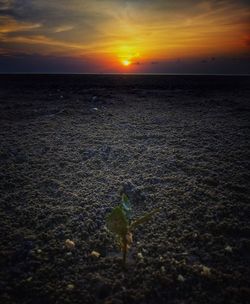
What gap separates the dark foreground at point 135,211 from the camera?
203 cm

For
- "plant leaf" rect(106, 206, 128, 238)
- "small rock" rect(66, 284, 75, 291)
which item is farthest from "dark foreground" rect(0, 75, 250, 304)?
"plant leaf" rect(106, 206, 128, 238)

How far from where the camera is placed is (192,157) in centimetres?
439

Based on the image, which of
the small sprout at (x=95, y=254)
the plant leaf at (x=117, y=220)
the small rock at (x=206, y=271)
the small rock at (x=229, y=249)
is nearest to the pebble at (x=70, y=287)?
the small sprout at (x=95, y=254)

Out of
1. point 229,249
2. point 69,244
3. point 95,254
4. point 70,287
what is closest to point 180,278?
point 229,249

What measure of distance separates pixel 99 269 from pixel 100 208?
0.90m

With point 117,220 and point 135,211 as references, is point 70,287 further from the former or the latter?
point 135,211

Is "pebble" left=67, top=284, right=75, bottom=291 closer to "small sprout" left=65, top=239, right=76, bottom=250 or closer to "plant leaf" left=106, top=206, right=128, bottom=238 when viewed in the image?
"small sprout" left=65, top=239, right=76, bottom=250

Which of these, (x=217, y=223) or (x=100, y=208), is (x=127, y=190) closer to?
(x=100, y=208)

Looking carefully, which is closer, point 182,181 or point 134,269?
point 134,269

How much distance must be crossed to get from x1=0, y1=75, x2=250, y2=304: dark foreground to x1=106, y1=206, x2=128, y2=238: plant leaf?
39cm

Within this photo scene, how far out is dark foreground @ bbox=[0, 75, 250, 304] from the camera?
2.03m

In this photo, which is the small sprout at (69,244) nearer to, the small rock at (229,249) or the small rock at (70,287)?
the small rock at (70,287)

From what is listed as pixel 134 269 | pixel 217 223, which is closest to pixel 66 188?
pixel 134 269

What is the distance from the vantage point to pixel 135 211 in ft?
9.80
